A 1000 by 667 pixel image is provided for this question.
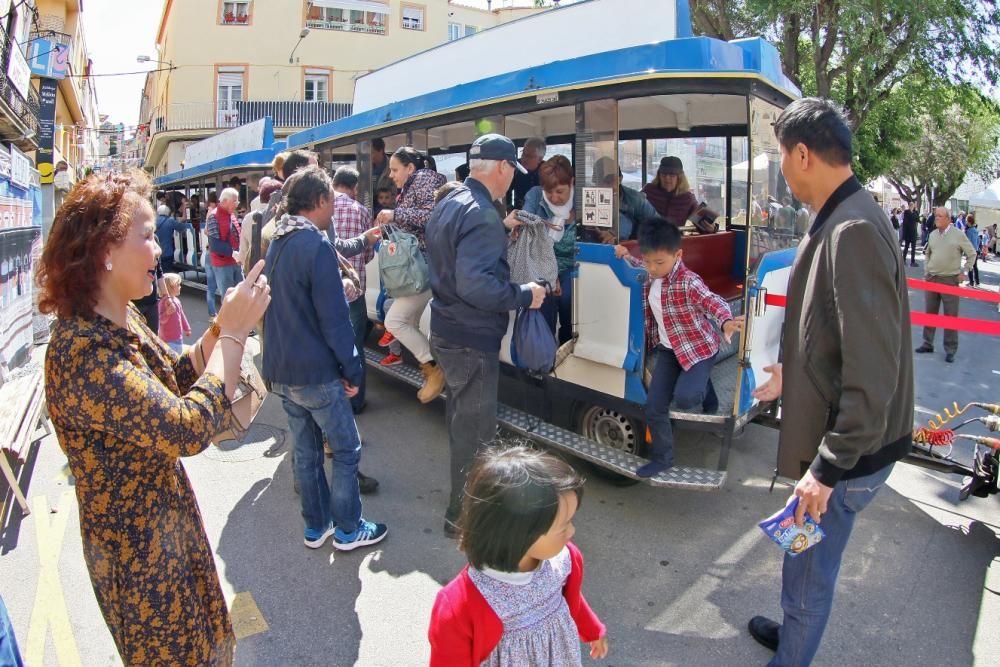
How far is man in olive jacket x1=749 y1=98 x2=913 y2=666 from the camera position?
6.63ft

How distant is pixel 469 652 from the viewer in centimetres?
165

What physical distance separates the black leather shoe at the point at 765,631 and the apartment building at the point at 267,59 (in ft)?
102

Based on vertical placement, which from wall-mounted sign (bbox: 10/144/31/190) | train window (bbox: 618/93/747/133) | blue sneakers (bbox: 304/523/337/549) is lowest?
blue sneakers (bbox: 304/523/337/549)

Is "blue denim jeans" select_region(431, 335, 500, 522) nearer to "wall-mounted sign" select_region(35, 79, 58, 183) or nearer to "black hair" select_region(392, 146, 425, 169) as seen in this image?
"black hair" select_region(392, 146, 425, 169)

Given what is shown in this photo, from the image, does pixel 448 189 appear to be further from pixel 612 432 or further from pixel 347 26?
pixel 347 26

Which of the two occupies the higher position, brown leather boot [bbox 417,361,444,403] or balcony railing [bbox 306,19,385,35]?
balcony railing [bbox 306,19,385,35]

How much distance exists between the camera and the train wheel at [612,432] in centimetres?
432

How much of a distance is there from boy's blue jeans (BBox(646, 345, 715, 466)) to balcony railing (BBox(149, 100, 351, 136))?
29792 millimetres

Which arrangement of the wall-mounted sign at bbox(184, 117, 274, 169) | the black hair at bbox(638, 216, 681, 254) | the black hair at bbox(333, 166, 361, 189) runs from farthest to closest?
the wall-mounted sign at bbox(184, 117, 274, 169)
the black hair at bbox(333, 166, 361, 189)
the black hair at bbox(638, 216, 681, 254)

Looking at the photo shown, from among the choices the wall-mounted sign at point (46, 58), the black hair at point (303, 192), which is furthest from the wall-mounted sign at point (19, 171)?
the wall-mounted sign at point (46, 58)

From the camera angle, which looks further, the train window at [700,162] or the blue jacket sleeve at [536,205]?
the train window at [700,162]

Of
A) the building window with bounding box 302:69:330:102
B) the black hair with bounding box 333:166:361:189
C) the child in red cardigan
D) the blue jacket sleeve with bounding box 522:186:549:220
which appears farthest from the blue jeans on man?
the building window with bounding box 302:69:330:102

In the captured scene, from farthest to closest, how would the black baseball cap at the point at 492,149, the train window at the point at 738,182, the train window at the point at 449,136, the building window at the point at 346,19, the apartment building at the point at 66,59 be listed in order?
the building window at the point at 346,19, the apartment building at the point at 66,59, the train window at the point at 449,136, the train window at the point at 738,182, the black baseball cap at the point at 492,149

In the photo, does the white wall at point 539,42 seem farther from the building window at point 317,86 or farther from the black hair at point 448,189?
the building window at point 317,86
